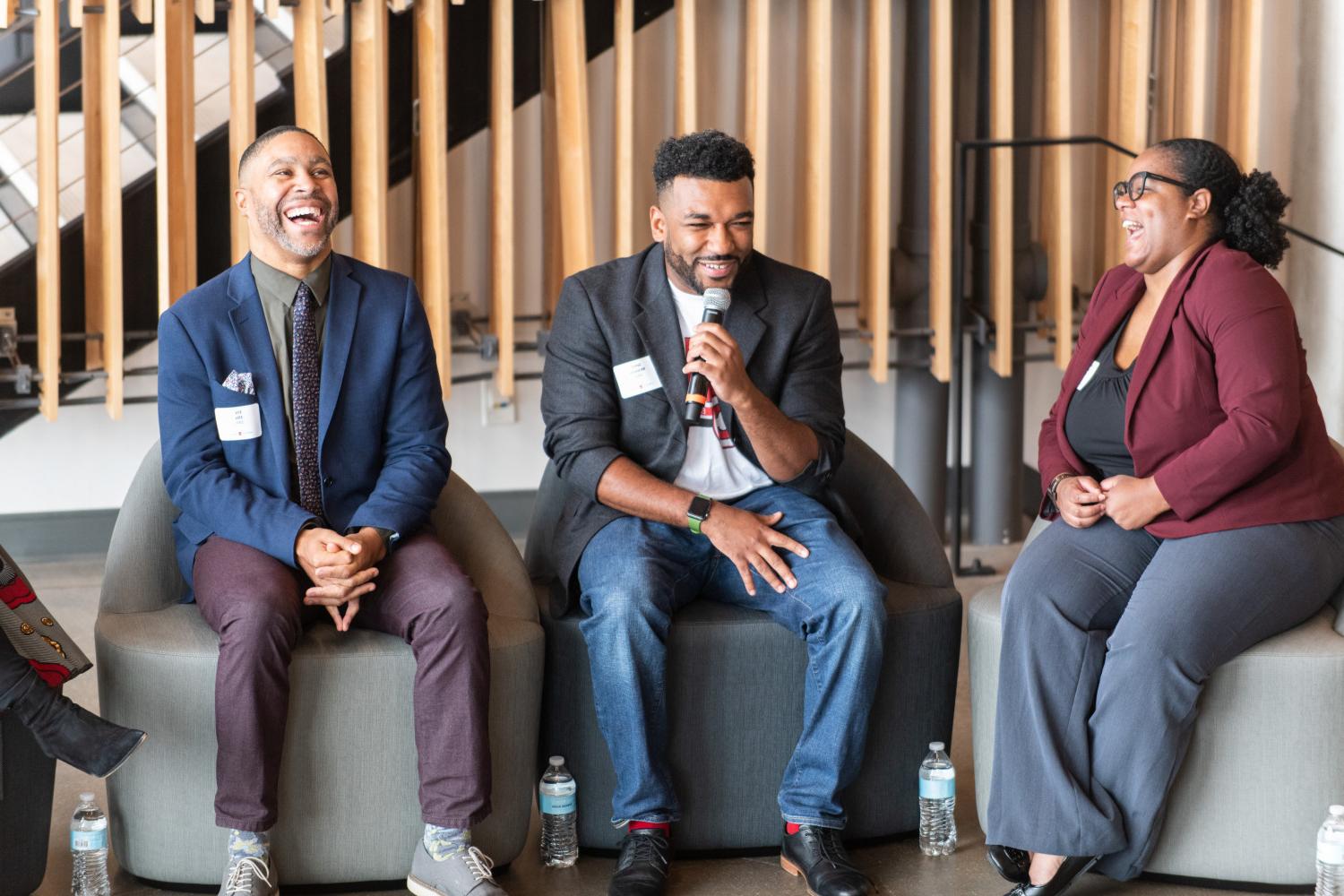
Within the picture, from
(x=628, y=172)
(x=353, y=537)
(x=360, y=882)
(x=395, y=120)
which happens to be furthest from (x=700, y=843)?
(x=395, y=120)

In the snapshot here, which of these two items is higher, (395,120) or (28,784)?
(395,120)

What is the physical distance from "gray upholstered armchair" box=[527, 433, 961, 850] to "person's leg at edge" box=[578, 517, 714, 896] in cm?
5

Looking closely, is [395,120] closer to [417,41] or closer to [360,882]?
[417,41]

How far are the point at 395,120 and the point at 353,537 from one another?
225 centimetres

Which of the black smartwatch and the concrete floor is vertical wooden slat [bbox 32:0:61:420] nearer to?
the concrete floor

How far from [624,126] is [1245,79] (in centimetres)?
185

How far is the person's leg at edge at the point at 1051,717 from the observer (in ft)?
9.33

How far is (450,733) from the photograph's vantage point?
2830 millimetres

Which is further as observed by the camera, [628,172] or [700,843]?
[628,172]

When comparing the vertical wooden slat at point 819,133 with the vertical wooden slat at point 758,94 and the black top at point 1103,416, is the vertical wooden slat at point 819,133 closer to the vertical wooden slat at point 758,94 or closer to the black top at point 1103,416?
the vertical wooden slat at point 758,94

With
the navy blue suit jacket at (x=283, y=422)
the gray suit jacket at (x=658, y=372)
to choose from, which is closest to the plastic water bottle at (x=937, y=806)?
the gray suit jacket at (x=658, y=372)

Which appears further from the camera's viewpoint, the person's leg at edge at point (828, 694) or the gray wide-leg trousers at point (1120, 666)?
the person's leg at edge at point (828, 694)

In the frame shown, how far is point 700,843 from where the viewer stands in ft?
10.2

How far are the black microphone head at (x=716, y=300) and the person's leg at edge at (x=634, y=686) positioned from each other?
44 centimetres
